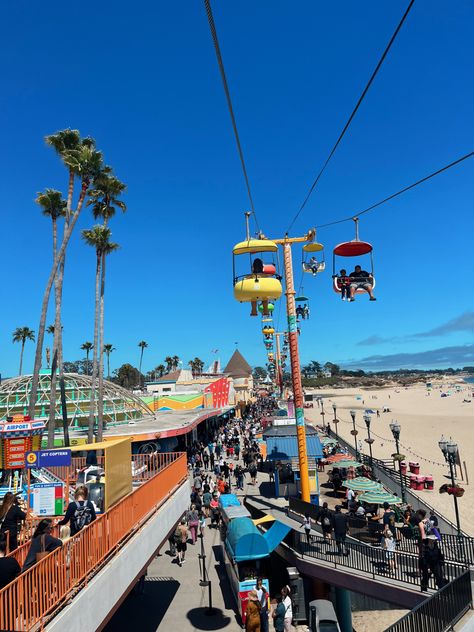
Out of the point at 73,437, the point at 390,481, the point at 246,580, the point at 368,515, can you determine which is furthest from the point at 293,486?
the point at 73,437

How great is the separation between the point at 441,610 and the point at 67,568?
7011 millimetres

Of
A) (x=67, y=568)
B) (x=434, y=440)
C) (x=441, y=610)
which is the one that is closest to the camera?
(x=67, y=568)

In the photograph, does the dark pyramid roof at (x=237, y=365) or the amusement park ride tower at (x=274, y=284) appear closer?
the amusement park ride tower at (x=274, y=284)

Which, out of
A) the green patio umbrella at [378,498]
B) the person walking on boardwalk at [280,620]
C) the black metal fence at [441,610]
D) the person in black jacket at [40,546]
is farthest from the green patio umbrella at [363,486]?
the person in black jacket at [40,546]

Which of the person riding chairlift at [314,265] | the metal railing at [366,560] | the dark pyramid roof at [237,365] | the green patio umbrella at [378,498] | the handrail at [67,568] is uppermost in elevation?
the dark pyramid roof at [237,365]

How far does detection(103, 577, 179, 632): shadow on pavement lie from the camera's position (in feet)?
38.2

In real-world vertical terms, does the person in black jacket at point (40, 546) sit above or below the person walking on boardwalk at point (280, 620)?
above

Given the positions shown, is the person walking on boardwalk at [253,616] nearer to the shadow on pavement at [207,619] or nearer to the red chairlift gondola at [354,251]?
the shadow on pavement at [207,619]

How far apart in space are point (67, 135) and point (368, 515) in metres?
26.4

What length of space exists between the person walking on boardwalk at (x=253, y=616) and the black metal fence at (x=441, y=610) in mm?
3457

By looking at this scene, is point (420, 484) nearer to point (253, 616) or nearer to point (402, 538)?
point (402, 538)

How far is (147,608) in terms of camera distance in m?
12.6

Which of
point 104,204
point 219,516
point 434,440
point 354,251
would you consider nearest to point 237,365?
point 434,440

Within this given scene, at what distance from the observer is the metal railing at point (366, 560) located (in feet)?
34.3
